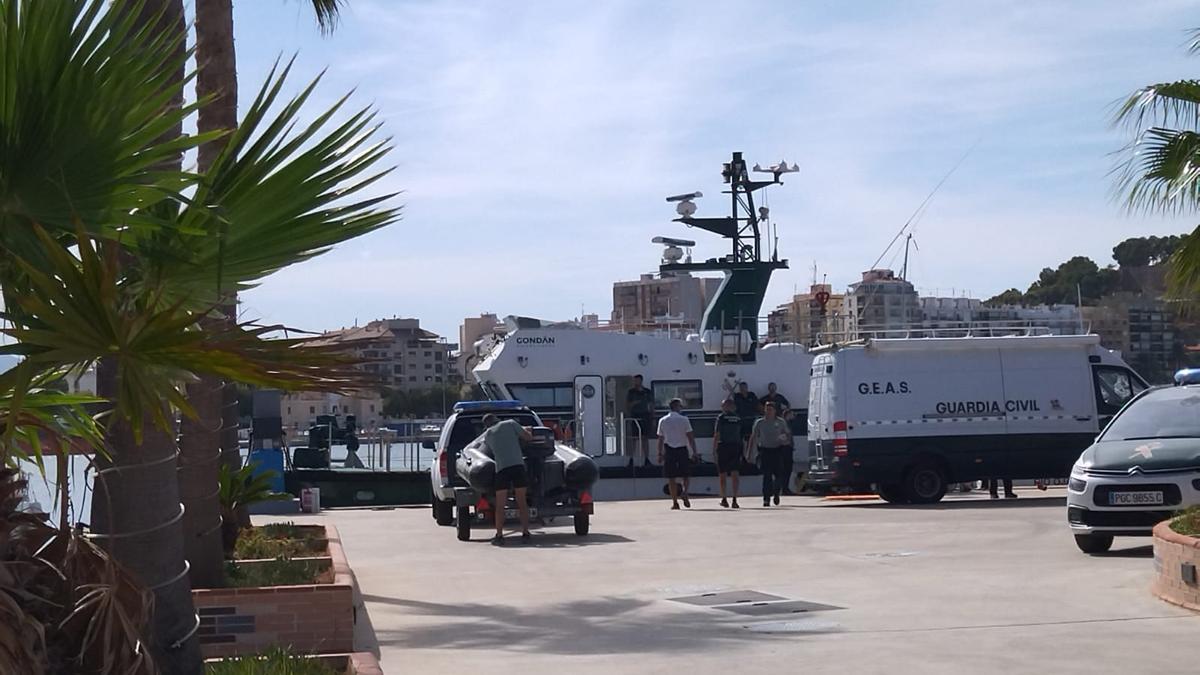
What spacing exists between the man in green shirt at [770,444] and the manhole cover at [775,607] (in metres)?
11.9

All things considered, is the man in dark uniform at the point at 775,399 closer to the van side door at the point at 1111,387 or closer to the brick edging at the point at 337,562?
the van side door at the point at 1111,387

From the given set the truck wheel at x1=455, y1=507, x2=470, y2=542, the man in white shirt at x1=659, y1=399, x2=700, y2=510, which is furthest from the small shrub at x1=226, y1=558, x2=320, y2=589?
the man in white shirt at x1=659, y1=399, x2=700, y2=510

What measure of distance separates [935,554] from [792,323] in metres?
18.2

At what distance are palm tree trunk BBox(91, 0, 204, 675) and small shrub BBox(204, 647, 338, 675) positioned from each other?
80 cm

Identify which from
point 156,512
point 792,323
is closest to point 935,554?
point 156,512

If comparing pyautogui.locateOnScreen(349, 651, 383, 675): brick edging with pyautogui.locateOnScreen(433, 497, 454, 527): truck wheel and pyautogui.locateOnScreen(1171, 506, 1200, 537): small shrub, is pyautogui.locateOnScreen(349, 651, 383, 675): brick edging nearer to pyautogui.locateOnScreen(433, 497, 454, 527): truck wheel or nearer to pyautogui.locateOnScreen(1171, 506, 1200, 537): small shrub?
pyautogui.locateOnScreen(1171, 506, 1200, 537): small shrub

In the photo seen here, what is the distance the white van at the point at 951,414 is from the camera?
22.9m

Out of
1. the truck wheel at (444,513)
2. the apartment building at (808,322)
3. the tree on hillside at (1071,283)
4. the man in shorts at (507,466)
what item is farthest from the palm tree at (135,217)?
the tree on hillside at (1071,283)

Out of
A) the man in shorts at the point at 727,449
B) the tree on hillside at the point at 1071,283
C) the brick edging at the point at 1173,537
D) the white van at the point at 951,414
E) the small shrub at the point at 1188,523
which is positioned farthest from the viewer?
the tree on hillside at the point at 1071,283

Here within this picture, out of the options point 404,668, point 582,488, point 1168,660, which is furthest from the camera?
point 582,488

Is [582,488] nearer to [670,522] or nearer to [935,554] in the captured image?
[670,522]

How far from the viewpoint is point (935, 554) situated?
1445 centimetres

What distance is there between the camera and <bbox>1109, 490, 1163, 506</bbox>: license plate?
1296cm

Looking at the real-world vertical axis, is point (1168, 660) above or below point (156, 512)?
below
